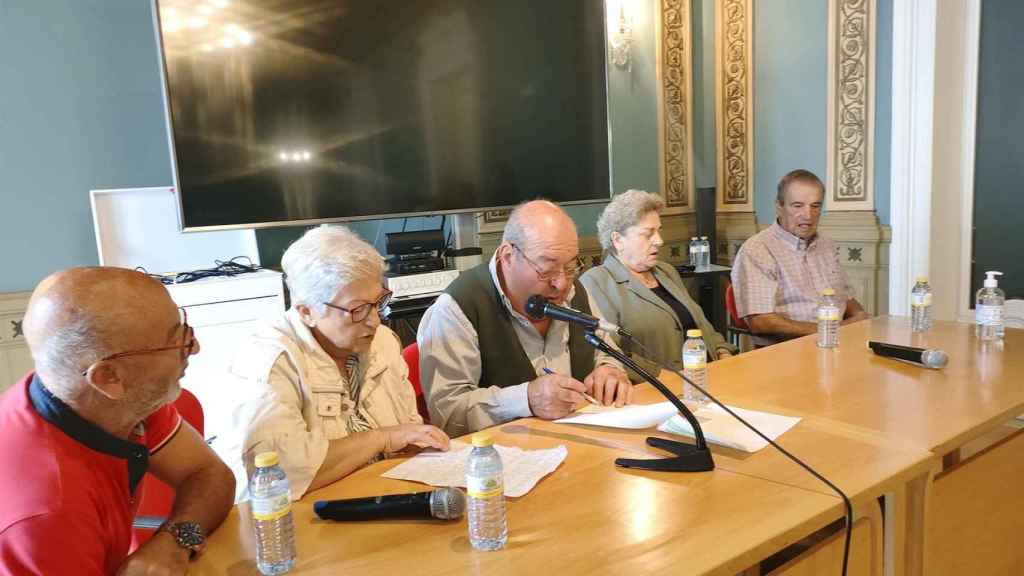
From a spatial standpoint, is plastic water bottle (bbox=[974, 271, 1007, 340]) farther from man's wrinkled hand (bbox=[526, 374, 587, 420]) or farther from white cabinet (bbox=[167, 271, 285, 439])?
white cabinet (bbox=[167, 271, 285, 439])

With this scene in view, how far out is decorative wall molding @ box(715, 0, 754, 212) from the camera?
14.1ft

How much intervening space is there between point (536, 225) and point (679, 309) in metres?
0.98

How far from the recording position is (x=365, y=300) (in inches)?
59.6

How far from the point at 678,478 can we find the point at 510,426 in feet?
1.48

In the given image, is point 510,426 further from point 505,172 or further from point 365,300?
point 505,172

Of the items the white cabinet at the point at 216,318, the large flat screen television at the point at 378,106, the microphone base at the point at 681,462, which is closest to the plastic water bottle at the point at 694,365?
the microphone base at the point at 681,462

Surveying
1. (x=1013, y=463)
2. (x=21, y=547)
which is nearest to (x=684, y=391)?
(x=1013, y=463)

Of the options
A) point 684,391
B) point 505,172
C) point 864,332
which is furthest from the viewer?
point 505,172

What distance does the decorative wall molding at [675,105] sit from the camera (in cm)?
450

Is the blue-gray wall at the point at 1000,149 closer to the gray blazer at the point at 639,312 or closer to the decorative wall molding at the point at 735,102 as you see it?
the decorative wall molding at the point at 735,102

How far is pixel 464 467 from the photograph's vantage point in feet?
4.50

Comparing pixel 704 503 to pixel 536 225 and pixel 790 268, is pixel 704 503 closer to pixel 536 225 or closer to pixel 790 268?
pixel 536 225

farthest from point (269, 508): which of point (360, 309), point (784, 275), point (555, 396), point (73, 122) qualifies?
point (73, 122)

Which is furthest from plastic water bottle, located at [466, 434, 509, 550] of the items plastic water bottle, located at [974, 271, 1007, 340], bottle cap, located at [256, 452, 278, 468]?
plastic water bottle, located at [974, 271, 1007, 340]
